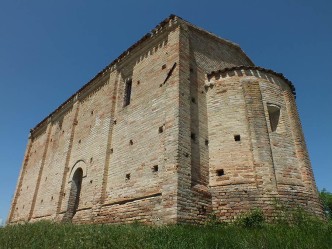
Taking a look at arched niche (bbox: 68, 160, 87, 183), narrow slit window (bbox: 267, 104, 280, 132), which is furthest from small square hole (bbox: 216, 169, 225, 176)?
arched niche (bbox: 68, 160, 87, 183)

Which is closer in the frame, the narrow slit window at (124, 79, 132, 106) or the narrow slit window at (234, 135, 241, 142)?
the narrow slit window at (234, 135, 241, 142)

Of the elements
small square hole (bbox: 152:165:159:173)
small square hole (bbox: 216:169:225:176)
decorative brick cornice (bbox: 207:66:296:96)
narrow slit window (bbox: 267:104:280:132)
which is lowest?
small square hole (bbox: 216:169:225:176)

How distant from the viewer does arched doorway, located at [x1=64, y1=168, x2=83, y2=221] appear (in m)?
13.4

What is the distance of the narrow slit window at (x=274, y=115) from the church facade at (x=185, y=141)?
0.13 feet

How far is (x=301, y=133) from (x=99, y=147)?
27.8 ft

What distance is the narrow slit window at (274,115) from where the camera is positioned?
10.6m

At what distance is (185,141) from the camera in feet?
30.2

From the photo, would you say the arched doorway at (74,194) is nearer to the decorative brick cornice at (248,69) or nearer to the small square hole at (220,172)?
the small square hole at (220,172)

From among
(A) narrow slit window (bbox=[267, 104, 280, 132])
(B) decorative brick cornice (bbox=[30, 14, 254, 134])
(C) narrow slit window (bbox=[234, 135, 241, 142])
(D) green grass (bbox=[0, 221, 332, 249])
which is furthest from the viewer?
(B) decorative brick cornice (bbox=[30, 14, 254, 134])

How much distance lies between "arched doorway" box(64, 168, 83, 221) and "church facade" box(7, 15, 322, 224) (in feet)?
0.17

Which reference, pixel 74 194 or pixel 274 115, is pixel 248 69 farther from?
pixel 74 194

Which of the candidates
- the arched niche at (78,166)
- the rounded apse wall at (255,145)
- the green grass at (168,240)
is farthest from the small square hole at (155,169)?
the arched niche at (78,166)

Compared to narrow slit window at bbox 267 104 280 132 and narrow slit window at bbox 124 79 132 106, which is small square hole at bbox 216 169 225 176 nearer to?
narrow slit window at bbox 267 104 280 132

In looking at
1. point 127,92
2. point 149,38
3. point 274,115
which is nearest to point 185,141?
point 274,115
